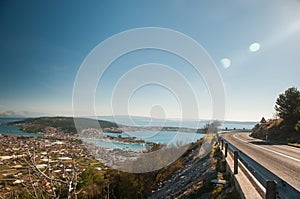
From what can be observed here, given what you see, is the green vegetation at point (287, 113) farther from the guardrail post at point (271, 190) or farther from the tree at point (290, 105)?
the guardrail post at point (271, 190)

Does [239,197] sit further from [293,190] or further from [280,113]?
[280,113]

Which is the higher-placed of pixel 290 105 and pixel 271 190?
pixel 290 105

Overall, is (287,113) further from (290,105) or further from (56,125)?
(56,125)

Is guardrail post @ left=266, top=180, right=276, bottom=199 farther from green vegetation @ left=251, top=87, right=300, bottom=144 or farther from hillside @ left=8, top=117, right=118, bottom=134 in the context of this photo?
green vegetation @ left=251, top=87, right=300, bottom=144

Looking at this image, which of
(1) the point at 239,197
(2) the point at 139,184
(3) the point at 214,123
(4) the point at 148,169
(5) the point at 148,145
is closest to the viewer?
(1) the point at 239,197

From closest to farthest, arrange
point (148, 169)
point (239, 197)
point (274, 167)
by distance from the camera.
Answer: point (239, 197)
point (274, 167)
point (148, 169)

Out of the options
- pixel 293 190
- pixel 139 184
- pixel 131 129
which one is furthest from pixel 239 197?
pixel 131 129

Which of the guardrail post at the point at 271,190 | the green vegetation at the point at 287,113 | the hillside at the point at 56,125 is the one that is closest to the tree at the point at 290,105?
the green vegetation at the point at 287,113

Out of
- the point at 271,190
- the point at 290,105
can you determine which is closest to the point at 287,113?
the point at 290,105
